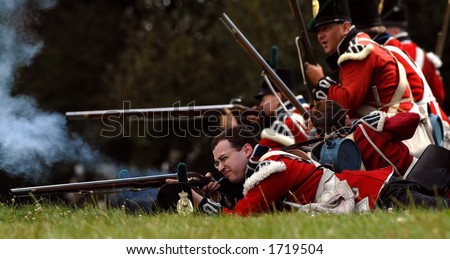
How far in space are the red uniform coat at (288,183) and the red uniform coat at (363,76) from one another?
95cm

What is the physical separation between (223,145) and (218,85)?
46.6ft

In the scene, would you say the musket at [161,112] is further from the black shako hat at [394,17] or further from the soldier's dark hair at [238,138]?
the soldier's dark hair at [238,138]

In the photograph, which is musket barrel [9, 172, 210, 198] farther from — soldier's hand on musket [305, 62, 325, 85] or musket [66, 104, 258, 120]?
musket [66, 104, 258, 120]

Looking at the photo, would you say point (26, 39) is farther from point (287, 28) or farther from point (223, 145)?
point (287, 28)

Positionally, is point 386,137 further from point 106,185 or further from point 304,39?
point 106,185

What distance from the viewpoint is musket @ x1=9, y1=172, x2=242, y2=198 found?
6.61m

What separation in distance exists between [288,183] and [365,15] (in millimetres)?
2951

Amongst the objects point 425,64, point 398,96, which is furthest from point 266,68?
point 425,64

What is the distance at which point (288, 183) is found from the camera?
20.0ft

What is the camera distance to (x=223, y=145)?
644 centimetres

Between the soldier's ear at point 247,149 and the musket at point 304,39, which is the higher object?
the musket at point 304,39

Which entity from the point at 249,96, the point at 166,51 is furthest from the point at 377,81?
the point at 166,51

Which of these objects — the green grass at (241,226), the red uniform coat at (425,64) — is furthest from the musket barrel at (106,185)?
the red uniform coat at (425,64)

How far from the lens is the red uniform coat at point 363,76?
7.13 meters
